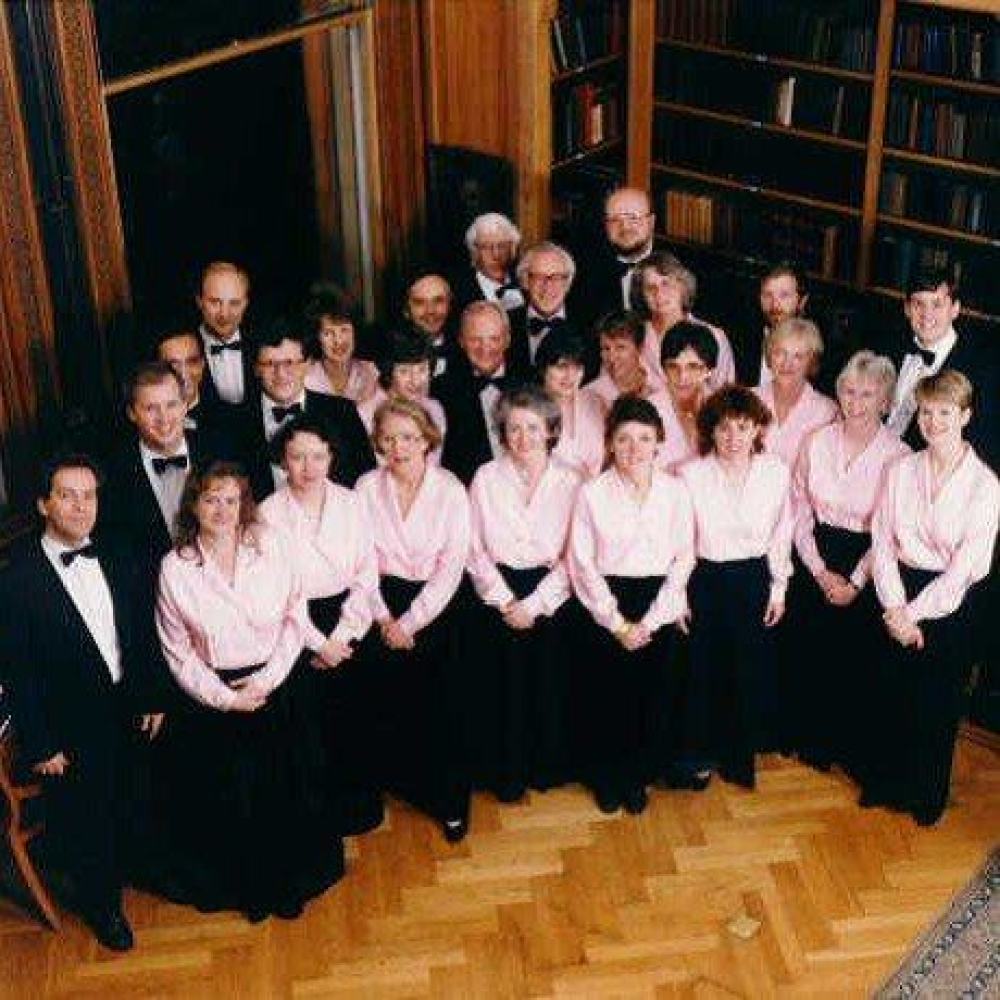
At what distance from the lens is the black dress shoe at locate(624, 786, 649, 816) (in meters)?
5.19

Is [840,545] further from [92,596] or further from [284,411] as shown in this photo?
[92,596]

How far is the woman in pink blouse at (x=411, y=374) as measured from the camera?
16.2 ft

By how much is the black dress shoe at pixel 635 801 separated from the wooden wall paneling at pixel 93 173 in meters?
2.36

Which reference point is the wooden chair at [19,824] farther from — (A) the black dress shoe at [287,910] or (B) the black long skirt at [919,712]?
(B) the black long skirt at [919,712]

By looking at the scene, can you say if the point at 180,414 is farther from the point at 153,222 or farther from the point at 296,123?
the point at 296,123

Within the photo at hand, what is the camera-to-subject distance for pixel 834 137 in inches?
287

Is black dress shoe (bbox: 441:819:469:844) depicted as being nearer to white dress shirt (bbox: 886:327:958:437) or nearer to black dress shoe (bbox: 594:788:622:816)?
black dress shoe (bbox: 594:788:622:816)

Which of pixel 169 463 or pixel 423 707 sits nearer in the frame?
pixel 169 463

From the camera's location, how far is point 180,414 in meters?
4.64

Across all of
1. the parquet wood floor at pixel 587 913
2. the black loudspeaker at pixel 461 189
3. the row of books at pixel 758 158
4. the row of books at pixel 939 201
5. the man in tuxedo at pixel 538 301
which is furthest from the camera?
the row of books at pixel 758 158

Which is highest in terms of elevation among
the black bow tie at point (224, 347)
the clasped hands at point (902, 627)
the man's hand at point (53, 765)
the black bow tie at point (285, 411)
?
the black bow tie at point (224, 347)

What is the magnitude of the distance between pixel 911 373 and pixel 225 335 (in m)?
2.39

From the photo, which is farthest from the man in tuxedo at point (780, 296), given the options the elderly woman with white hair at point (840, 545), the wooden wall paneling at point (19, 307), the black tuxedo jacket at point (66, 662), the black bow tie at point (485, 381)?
the wooden wall paneling at point (19, 307)

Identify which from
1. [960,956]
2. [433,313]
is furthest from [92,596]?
[960,956]
